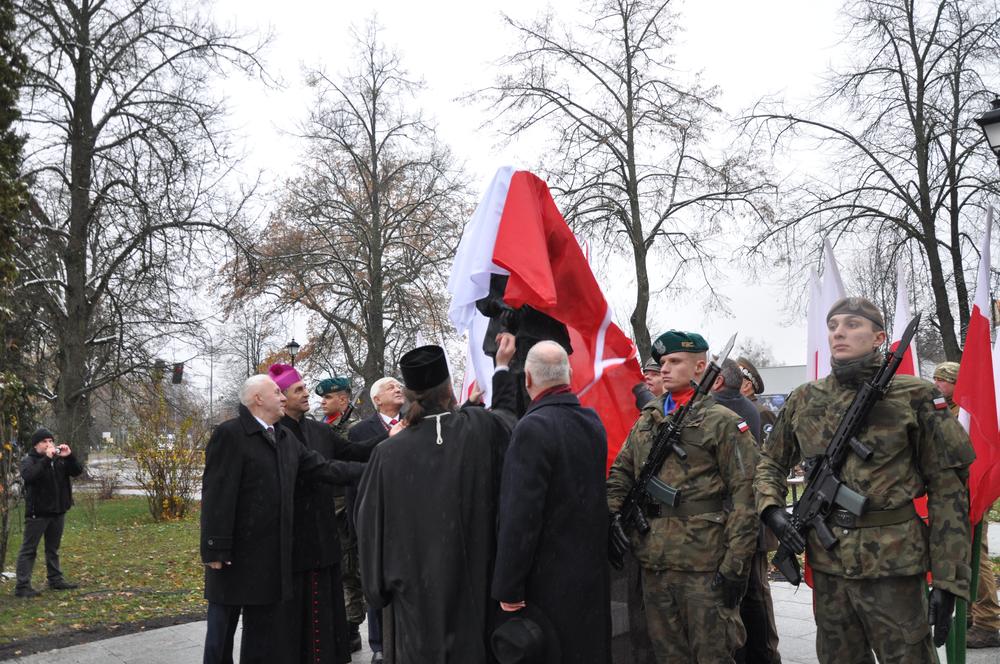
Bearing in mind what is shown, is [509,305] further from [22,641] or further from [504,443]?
[22,641]

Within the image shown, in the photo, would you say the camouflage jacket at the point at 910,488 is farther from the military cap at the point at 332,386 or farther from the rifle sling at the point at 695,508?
the military cap at the point at 332,386

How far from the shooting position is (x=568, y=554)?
3.64m

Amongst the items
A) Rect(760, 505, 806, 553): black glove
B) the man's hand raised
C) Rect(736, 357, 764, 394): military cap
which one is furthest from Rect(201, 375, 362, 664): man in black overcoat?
Rect(736, 357, 764, 394): military cap

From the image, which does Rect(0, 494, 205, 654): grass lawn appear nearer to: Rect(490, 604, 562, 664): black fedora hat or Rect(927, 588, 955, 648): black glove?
Rect(490, 604, 562, 664): black fedora hat

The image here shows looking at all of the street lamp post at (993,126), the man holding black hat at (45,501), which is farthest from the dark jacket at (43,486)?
the street lamp post at (993,126)

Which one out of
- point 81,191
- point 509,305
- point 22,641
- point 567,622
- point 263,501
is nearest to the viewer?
point 567,622

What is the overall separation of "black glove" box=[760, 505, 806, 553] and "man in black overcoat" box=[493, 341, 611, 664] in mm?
723

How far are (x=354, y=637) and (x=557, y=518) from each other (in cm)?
409

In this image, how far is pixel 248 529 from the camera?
5258 millimetres

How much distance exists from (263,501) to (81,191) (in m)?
16.9

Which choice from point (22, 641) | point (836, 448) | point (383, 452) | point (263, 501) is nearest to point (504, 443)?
point (383, 452)

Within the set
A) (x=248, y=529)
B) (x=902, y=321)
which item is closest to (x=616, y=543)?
(x=248, y=529)

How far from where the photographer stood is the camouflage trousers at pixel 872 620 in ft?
11.3

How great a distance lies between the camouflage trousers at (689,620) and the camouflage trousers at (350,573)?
138 inches
